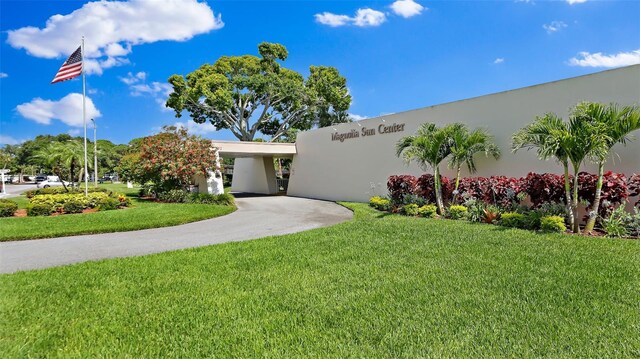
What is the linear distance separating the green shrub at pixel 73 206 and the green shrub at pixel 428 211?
1225 cm

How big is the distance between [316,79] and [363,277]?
100.0ft

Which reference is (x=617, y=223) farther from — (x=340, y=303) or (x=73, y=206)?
(x=73, y=206)

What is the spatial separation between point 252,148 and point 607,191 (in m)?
17.3

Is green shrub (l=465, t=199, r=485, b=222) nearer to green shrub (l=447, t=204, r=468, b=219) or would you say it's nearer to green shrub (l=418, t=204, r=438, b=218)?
green shrub (l=447, t=204, r=468, b=219)

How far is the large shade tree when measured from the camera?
2969cm

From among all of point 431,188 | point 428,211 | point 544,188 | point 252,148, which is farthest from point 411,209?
point 252,148

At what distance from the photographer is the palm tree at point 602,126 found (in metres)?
7.45

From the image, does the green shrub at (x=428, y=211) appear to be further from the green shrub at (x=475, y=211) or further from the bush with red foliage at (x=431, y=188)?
the green shrub at (x=475, y=211)

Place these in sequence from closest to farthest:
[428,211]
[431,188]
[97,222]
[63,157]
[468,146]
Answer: [97,222]
[428,211]
[468,146]
[431,188]
[63,157]

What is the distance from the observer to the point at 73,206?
1306 centimetres

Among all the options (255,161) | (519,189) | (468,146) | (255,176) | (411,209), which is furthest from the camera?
(255,176)

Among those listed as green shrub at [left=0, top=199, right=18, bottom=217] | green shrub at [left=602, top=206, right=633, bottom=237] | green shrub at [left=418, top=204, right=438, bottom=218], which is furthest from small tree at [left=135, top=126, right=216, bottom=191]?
green shrub at [left=602, top=206, right=633, bottom=237]

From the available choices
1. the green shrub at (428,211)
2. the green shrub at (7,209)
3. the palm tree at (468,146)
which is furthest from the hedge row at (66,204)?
the palm tree at (468,146)

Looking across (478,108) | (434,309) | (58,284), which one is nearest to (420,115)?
(478,108)
